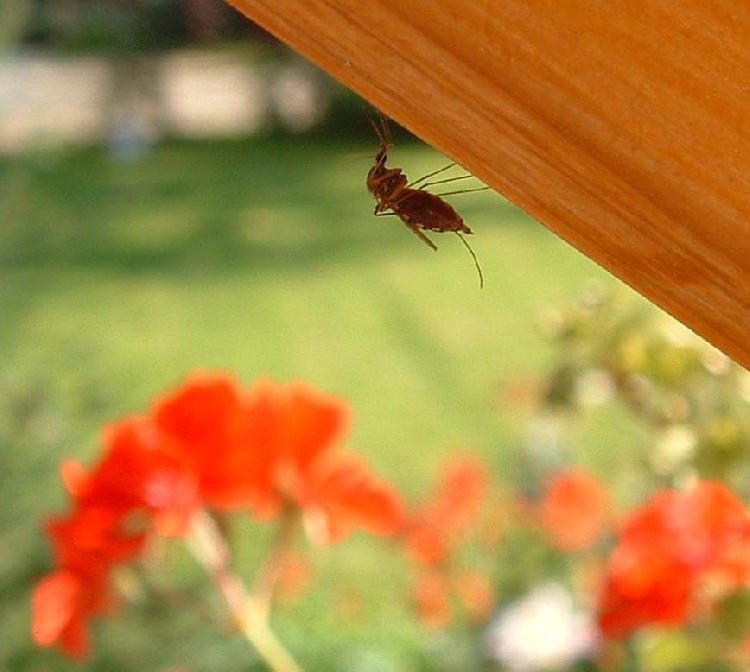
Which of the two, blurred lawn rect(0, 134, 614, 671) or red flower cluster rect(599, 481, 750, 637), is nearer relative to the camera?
red flower cluster rect(599, 481, 750, 637)

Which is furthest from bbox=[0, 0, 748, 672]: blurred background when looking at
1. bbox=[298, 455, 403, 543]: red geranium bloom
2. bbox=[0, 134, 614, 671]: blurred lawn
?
bbox=[298, 455, 403, 543]: red geranium bloom

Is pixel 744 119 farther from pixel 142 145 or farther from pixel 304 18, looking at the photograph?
pixel 142 145

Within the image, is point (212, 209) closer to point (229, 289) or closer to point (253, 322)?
point (229, 289)

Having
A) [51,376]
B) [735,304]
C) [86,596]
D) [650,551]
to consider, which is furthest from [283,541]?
[51,376]

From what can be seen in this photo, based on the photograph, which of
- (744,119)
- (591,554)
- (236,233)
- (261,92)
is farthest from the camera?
(261,92)

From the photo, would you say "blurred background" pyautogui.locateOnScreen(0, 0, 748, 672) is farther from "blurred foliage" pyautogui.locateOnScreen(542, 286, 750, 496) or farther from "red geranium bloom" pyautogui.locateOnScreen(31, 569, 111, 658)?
"red geranium bloom" pyautogui.locateOnScreen(31, 569, 111, 658)

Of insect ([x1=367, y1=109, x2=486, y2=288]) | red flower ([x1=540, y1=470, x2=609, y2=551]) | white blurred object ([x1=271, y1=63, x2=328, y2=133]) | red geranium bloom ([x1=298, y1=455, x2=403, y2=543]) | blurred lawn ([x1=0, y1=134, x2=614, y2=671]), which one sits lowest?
white blurred object ([x1=271, y1=63, x2=328, y2=133])

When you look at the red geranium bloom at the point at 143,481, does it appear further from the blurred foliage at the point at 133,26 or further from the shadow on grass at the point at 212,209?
the blurred foliage at the point at 133,26
